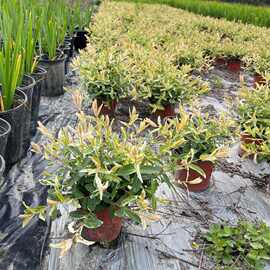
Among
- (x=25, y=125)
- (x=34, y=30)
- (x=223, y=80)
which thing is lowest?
(x=223, y=80)

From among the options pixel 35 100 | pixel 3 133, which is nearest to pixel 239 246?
pixel 3 133

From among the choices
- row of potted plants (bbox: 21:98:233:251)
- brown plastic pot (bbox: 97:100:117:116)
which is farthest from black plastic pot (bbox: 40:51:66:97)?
row of potted plants (bbox: 21:98:233:251)

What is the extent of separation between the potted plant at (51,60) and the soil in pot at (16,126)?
828mm

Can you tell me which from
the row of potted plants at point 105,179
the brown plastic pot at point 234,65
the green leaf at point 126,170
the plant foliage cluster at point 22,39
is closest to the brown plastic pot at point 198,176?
the row of potted plants at point 105,179

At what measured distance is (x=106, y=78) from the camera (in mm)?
2318

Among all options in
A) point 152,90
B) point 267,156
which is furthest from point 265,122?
point 152,90

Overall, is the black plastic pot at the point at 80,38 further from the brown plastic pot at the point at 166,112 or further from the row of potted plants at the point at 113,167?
the row of potted plants at the point at 113,167

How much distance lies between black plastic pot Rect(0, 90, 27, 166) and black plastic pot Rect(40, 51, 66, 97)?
0.85 meters

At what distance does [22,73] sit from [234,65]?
3360 millimetres

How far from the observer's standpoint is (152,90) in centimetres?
247

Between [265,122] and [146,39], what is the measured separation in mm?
2221

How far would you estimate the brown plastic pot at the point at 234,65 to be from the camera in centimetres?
452

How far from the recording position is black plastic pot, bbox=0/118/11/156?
1461 millimetres

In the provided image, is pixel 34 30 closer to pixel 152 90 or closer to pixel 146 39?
pixel 152 90
